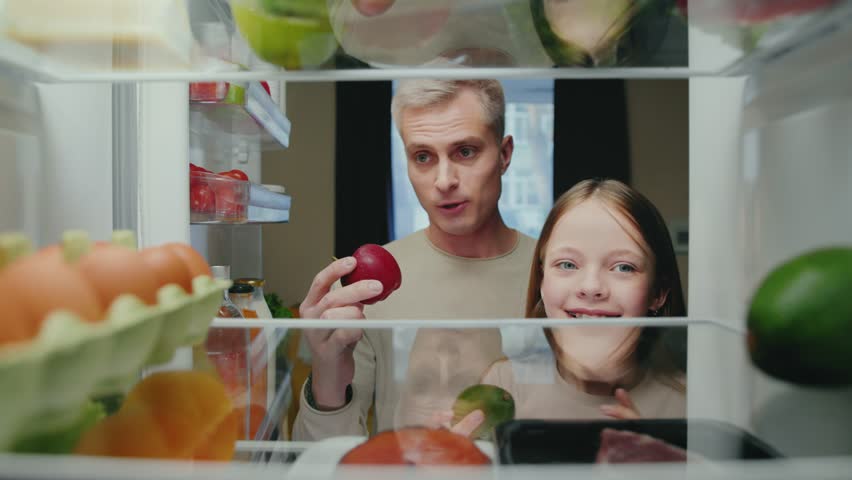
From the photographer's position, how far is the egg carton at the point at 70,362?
9.8 inches

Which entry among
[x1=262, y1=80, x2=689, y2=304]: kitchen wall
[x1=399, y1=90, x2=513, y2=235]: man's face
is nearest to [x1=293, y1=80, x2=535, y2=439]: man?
[x1=399, y1=90, x2=513, y2=235]: man's face

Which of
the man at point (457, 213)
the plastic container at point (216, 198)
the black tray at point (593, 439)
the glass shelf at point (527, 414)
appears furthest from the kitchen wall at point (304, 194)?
the black tray at point (593, 439)

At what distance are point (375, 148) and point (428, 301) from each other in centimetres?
117

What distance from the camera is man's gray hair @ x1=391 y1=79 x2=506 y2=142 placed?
1479mm

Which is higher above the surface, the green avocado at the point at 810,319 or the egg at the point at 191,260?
the egg at the point at 191,260

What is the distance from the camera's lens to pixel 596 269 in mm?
1126

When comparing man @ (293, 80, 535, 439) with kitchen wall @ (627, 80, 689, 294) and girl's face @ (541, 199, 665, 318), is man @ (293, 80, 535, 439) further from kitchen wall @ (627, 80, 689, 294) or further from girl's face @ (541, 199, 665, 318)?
kitchen wall @ (627, 80, 689, 294)

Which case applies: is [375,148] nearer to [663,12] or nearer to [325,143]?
[325,143]

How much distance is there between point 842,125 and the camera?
435 mm

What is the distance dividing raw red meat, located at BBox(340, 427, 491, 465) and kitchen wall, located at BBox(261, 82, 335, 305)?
83.6 inches

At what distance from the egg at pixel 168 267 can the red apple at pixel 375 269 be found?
595 mm

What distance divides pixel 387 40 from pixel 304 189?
82.7 inches

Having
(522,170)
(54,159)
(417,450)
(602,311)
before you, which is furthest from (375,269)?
(522,170)

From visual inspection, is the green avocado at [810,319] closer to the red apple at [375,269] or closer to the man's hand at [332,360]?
the man's hand at [332,360]
